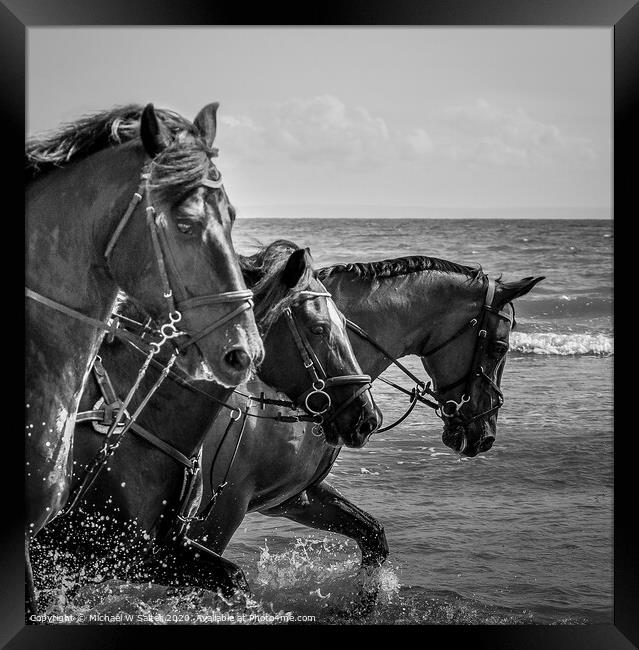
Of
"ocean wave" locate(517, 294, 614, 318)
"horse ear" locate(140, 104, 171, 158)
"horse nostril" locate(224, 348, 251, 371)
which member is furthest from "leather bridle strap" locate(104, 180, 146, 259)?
"ocean wave" locate(517, 294, 614, 318)

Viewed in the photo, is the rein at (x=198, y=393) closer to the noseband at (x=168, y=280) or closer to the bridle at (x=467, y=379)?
the noseband at (x=168, y=280)

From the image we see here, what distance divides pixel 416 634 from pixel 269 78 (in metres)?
2.86

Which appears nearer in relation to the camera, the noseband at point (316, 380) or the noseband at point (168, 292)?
the noseband at point (168, 292)

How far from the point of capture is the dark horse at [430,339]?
13.8 ft

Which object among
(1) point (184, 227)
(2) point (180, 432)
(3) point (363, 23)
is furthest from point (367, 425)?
(3) point (363, 23)

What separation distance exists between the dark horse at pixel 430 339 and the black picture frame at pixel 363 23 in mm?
562

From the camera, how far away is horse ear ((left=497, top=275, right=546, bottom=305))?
4.29m

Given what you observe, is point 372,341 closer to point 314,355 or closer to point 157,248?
point 314,355

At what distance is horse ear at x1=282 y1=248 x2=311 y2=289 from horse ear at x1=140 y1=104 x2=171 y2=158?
1169 mm

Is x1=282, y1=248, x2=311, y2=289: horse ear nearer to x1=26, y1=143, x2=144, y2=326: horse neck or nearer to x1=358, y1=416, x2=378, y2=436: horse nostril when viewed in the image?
x1=358, y1=416, x2=378, y2=436: horse nostril

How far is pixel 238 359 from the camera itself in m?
2.54

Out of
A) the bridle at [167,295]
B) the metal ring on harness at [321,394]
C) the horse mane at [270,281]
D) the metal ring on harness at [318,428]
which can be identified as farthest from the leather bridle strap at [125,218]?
the metal ring on harness at [318,428]
